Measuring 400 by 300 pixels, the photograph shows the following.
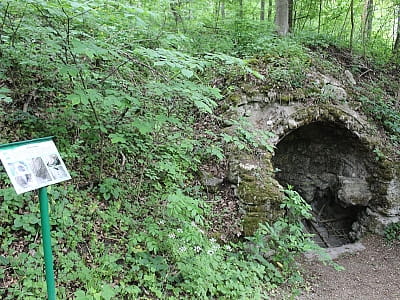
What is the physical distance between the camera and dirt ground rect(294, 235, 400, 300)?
496cm

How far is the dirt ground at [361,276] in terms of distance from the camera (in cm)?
496

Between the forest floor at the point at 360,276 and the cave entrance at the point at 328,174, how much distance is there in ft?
3.12

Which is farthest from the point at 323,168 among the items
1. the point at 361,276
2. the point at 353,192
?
the point at 361,276

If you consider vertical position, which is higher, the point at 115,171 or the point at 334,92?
the point at 334,92

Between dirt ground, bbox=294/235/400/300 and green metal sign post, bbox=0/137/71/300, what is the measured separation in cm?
353

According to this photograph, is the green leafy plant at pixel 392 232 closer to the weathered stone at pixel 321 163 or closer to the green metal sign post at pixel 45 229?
the weathered stone at pixel 321 163

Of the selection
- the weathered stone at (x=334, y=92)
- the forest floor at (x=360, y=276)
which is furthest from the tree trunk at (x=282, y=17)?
the forest floor at (x=360, y=276)

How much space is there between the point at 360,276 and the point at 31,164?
5515mm

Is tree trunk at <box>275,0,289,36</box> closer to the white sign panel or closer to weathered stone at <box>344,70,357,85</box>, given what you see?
weathered stone at <box>344,70,357,85</box>

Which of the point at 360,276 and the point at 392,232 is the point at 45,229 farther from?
the point at 392,232

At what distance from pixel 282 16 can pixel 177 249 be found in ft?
23.8

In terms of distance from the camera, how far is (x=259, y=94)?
6.39 metres

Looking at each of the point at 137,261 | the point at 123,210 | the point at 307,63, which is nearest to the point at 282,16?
the point at 307,63

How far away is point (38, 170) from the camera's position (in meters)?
2.09
